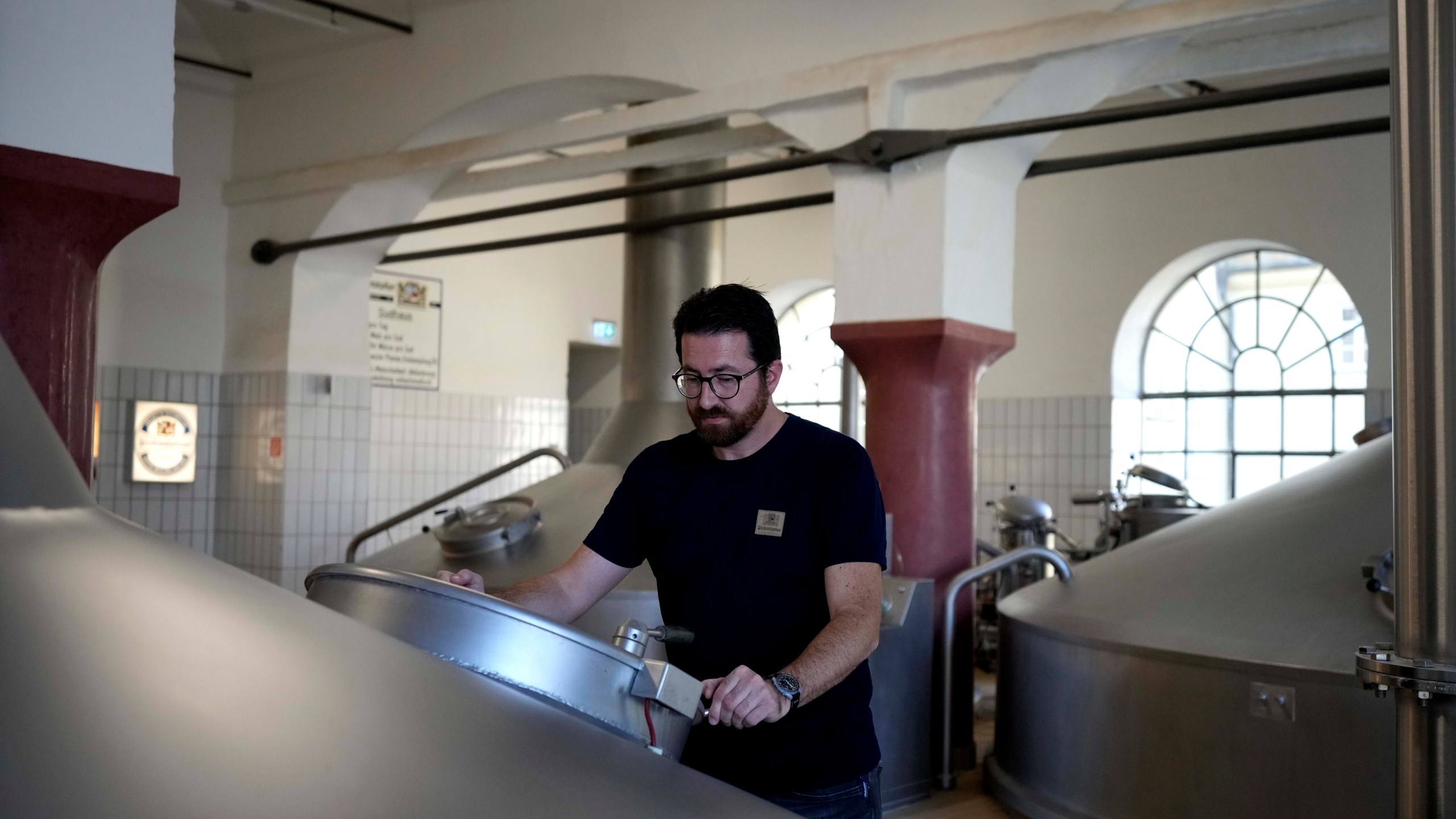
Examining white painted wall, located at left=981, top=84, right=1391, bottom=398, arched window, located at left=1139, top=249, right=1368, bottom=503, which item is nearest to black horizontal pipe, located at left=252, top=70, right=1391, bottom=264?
white painted wall, located at left=981, top=84, right=1391, bottom=398

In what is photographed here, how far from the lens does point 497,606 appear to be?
143cm

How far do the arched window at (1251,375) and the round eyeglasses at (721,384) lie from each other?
Result: 7.71 m

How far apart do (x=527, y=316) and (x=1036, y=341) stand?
424 centimetres

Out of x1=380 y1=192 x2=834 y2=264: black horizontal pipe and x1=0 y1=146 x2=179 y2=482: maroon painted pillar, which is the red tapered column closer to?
x1=380 y1=192 x2=834 y2=264: black horizontal pipe

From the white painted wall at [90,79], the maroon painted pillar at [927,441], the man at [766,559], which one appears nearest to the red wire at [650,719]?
the man at [766,559]

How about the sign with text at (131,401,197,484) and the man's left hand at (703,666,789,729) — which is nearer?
the man's left hand at (703,666,789,729)

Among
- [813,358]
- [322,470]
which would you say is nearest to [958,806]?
[322,470]

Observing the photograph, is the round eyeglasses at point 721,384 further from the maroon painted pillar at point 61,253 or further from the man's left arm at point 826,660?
the maroon painted pillar at point 61,253

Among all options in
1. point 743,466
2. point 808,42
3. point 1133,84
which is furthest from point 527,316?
point 743,466

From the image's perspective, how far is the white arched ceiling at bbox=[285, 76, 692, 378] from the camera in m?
6.62

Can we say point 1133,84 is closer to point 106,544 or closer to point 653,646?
point 653,646

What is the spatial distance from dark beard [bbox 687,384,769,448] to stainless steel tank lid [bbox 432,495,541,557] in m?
3.19

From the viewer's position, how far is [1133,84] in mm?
5180

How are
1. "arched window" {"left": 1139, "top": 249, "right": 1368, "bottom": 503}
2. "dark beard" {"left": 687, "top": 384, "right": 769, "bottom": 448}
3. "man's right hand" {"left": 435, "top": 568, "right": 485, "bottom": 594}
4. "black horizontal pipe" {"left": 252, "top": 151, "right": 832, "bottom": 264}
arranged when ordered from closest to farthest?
"man's right hand" {"left": 435, "top": 568, "right": 485, "bottom": 594}
"dark beard" {"left": 687, "top": 384, "right": 769, "bottom": 448}
"black horizontal pipe" {"left": 252, "top": 151, "right": 832, "bottom": 264}
"arched window" {"left": 1139, "top": 249, "right": 1368, "bottom": 503}
